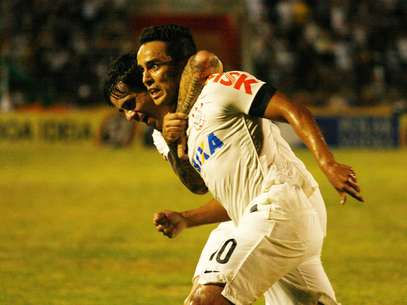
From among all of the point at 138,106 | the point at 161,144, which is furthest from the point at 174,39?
the point at 161,144

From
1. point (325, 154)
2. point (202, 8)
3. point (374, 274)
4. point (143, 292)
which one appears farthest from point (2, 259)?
point (202, 8)

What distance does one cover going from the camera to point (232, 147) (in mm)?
5074

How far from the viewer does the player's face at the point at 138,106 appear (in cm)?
557

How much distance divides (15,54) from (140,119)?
2413 cm

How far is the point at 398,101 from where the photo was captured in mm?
26188

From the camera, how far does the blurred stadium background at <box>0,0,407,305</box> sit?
11.5 meters

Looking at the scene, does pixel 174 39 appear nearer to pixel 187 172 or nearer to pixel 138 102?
pixel 138 102

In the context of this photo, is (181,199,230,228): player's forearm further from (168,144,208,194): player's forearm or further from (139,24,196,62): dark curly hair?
(139,24,196,62): dark curly hair

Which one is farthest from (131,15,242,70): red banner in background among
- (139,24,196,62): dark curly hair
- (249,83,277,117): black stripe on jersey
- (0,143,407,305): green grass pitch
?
(249,83,277,117): black stripe on jersey

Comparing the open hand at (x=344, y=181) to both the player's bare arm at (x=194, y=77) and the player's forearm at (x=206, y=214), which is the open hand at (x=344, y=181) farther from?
the player's forearm at (x=206, y=214)

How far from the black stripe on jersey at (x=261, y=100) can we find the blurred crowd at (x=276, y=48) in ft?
70.6

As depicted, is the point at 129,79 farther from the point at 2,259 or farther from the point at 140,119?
the point at 2,259

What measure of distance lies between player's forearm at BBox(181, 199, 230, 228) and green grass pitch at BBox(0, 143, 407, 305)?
8.32 feet

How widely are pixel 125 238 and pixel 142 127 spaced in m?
14.2
